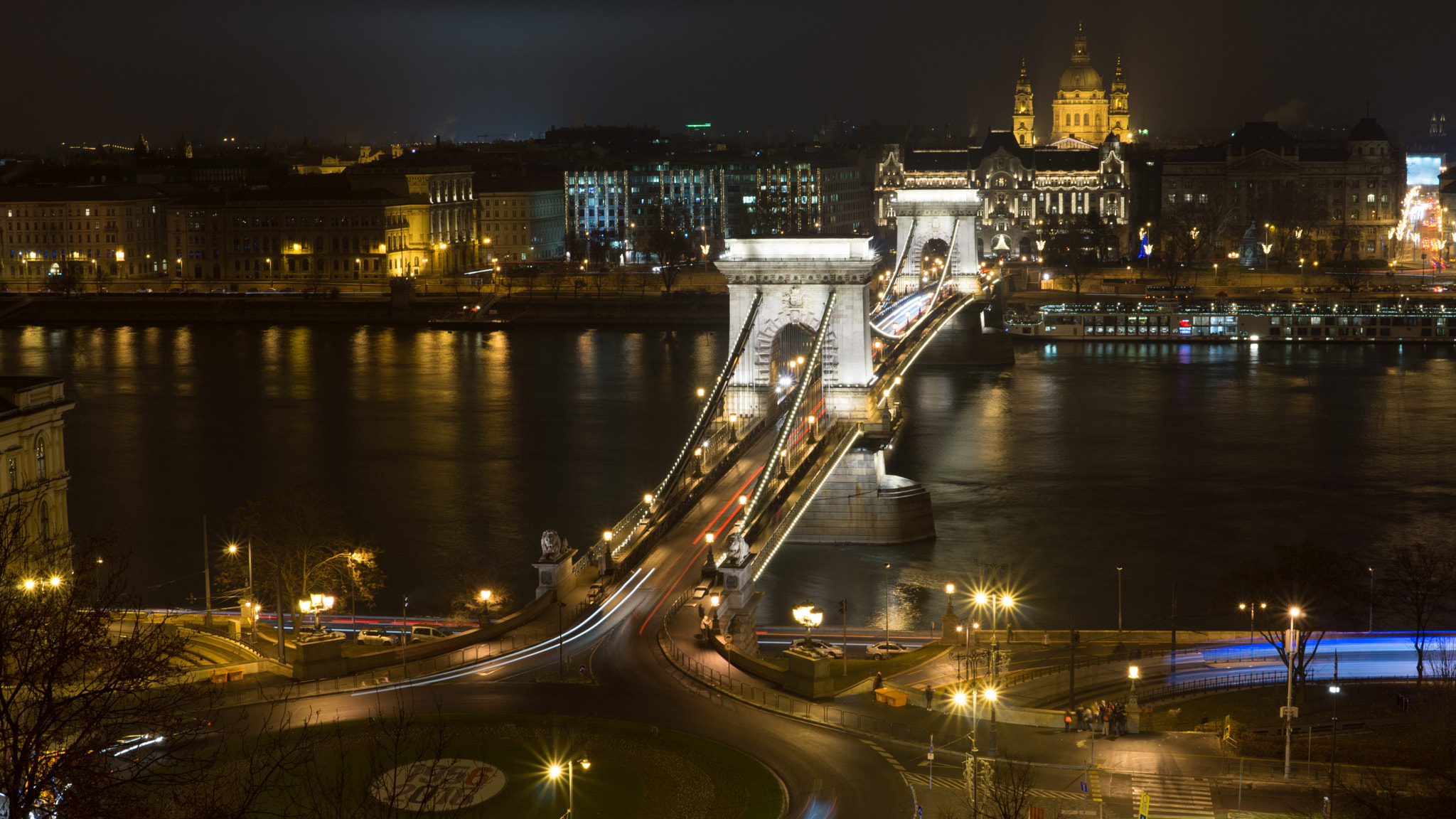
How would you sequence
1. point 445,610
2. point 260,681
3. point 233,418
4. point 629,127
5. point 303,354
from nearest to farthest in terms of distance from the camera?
point 260,681 < point 445,610 < point 233,418 < point 303,354 < point 629,127

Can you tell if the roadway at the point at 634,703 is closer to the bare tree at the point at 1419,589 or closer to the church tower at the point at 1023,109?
the bare tree at the point at 1419,589

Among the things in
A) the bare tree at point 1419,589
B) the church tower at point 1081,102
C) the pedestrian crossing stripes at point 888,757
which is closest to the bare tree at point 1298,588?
the bare tree at point 1419,589

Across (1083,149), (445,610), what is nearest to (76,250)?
(1083,149)

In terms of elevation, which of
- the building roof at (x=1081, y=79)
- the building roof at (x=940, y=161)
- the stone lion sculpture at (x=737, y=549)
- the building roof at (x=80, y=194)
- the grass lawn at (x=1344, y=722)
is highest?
the building roof at (x=1081, y=79)

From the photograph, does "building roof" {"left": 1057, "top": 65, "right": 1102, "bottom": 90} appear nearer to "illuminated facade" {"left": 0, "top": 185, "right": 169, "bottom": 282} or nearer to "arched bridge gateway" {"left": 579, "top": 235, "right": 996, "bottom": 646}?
"illuminated facade" {"left": 0, "top": 185, "right": 169, "bottom": 282}

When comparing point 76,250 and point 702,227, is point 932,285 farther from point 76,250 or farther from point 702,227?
point 76,250

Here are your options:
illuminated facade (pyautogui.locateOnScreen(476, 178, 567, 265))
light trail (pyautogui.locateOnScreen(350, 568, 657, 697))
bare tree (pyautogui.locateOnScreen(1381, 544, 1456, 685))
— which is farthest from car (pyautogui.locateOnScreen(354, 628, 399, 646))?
illuminated facade (pyautogui.locateOnScreen(476, 178, 567, 265))

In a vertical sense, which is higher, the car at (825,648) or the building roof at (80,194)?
the building roof at (80,194)
